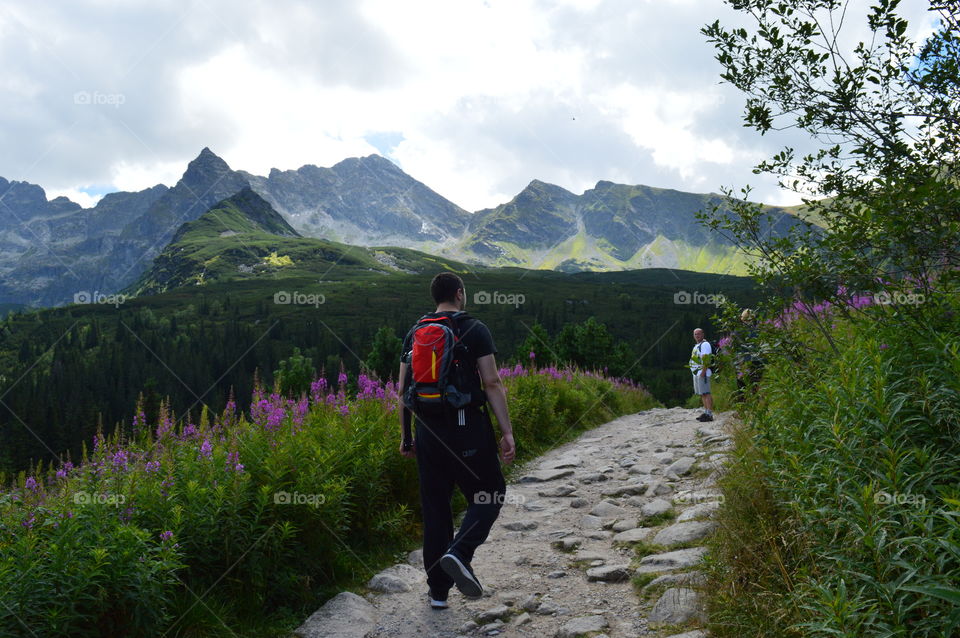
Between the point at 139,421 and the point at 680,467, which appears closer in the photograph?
the point at 139,421

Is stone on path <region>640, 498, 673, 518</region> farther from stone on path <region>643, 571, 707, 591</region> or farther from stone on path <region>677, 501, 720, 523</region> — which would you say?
stone on path <region>643, 571, 707, 591</region>

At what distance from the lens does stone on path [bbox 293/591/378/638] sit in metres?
4.32

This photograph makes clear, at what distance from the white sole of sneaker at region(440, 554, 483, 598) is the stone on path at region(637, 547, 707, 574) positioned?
1501 millimetres

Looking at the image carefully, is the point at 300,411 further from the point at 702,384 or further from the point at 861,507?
the point at 702,384

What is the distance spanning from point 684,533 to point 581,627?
1.75 metres

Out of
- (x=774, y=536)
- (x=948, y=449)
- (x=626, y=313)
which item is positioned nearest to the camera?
(x=948, y=449)

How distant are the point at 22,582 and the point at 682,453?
8690 millimetres

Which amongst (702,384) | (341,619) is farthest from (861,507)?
(702,384)

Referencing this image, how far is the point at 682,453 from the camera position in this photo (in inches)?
373

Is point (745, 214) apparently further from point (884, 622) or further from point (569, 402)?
point (569, 402)

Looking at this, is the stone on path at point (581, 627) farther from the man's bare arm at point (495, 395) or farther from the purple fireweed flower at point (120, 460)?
the purple fireweed flower at point (120, 460)

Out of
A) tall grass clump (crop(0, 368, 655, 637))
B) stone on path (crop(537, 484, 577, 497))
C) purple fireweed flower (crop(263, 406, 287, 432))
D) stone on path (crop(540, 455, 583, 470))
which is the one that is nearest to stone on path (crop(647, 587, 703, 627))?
tall grass clump (crop(0, 368, 655, 637))

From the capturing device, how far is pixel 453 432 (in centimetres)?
466

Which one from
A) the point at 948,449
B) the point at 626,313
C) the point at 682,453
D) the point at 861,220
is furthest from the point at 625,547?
the point at 626,313
